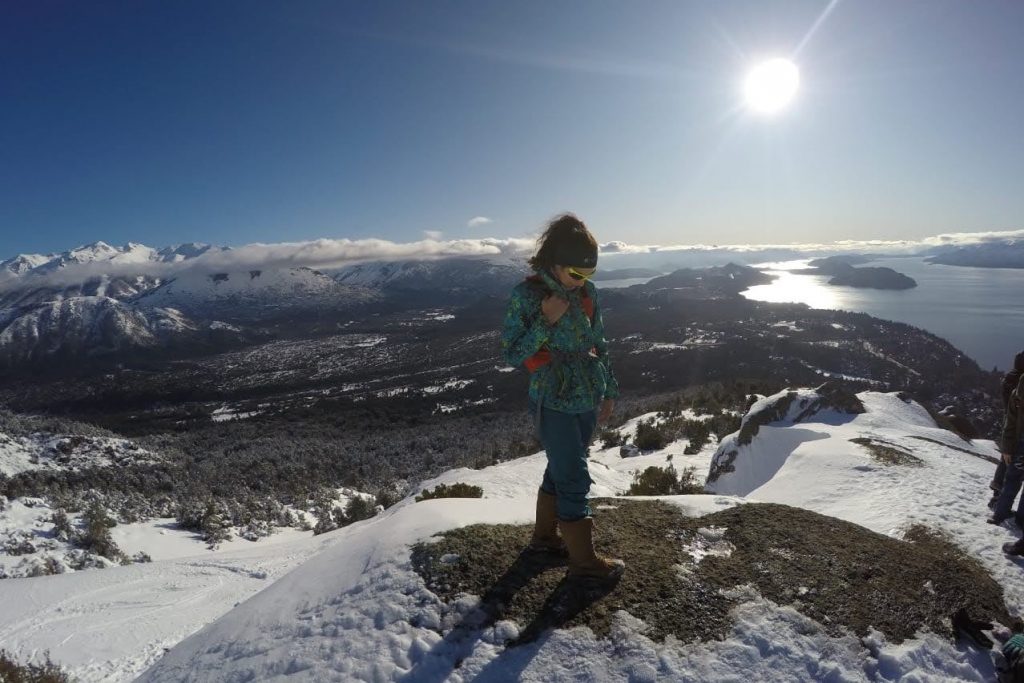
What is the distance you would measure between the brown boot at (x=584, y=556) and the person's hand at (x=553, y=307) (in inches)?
58.4

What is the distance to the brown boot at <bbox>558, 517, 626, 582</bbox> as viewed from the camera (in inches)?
135

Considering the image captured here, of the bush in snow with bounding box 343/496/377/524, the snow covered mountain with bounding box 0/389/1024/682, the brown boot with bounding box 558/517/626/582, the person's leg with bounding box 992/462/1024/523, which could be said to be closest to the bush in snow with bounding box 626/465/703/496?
the snow covered mountain with bounding box 0/389/1024/682

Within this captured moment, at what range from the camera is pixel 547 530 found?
388 centimetres

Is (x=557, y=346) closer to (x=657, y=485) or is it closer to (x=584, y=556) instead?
(x=584, y=556)

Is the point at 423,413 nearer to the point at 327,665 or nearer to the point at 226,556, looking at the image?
the point at 226,556

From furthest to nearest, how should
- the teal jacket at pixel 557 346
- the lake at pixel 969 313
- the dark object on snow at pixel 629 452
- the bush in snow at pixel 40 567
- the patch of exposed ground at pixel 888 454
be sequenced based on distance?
1. the lake at pixel 969 313
2. the dark object on snow at pixel 629 452
3. the bush in snow at pixel 40 567
4. the patch of exposed ground at pixel 888 454
5. the teal jacket at pixel 557 346

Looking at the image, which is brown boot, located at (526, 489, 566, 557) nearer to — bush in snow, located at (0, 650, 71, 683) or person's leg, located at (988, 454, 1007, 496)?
bush in snow, located at (0, 650, 71, 683)

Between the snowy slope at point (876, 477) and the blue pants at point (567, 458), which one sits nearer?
the blue pants at point (567, 458)

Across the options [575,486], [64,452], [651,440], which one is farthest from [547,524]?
[64,452]

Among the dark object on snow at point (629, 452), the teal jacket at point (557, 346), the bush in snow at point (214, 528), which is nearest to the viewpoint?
the teal jacket at point (557, 346)

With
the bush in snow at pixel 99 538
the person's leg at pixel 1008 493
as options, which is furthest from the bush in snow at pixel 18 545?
the person's leg at pixel 1008 493

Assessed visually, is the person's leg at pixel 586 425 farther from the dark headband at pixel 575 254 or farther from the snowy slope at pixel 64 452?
the snowy slope at pixel 64 452

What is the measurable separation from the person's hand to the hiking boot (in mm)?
5197

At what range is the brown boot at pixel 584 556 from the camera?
3424 mm
